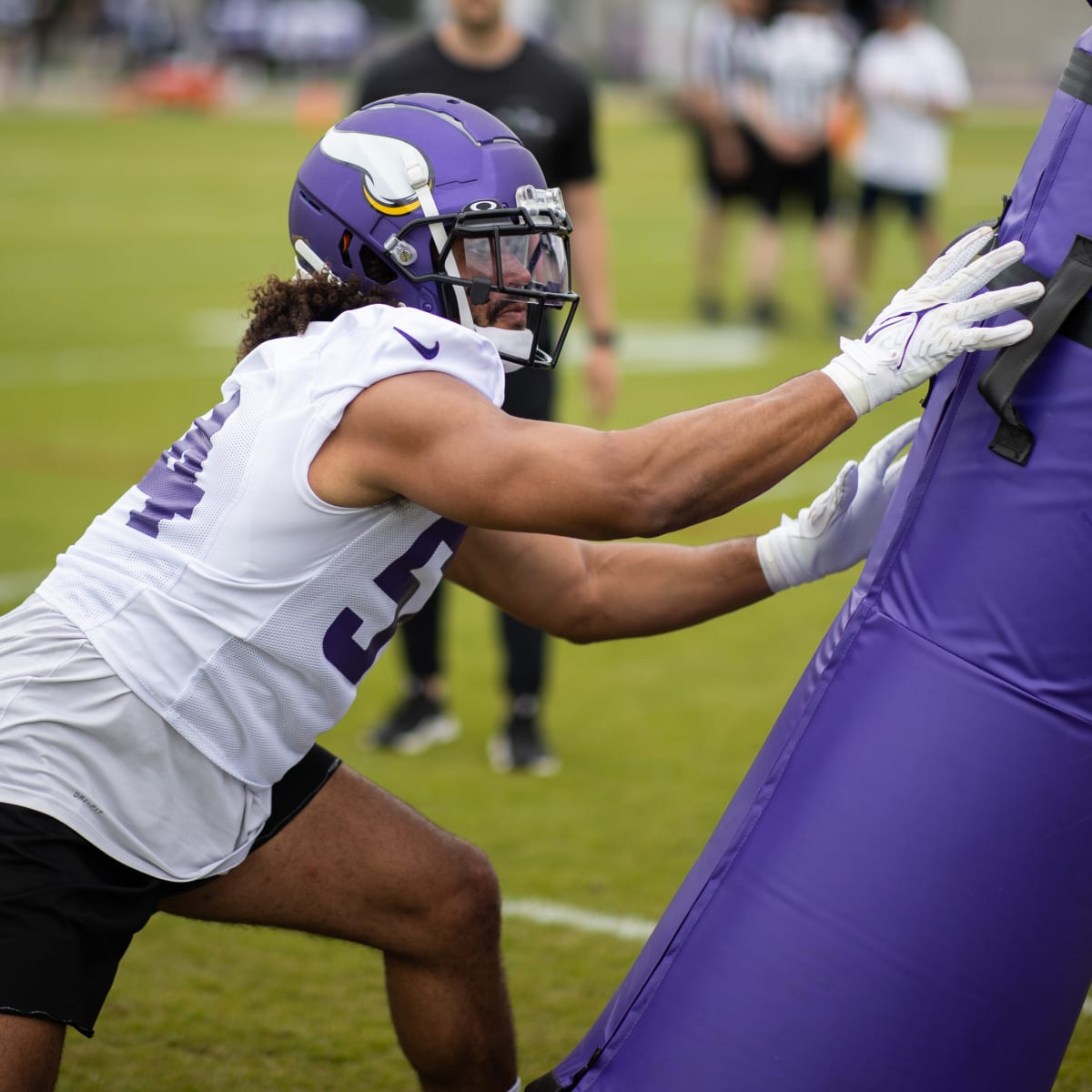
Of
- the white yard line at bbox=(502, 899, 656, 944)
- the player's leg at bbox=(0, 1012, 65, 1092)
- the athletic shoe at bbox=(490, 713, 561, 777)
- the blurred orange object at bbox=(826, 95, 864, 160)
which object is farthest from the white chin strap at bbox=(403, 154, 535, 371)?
the blurred orange object at bbox=(826, 95, 864, 160)

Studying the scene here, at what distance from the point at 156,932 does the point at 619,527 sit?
7.22 ft

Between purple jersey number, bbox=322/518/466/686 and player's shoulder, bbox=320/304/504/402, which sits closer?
player's shoulder, bbox=320/304/504/402

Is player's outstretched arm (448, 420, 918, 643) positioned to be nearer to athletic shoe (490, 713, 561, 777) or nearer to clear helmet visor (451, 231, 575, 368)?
clear helmet visor (451, 231, 575, 368)

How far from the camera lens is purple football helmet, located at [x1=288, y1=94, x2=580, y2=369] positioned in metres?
2.57

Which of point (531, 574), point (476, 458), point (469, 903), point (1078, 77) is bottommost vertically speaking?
point (469, 903)

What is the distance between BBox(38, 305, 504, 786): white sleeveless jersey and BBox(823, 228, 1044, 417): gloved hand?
1.77 feet

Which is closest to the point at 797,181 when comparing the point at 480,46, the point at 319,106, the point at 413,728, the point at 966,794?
the point at 480,46

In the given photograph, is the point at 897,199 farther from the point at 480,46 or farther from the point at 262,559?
the point at 262,559

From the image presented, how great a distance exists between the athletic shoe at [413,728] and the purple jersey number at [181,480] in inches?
105

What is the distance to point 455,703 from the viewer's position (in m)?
5.64

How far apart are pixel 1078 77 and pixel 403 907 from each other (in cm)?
168

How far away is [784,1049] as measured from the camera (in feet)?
7.97

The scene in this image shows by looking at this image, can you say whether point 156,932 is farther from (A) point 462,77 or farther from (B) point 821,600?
(B) point 821,600

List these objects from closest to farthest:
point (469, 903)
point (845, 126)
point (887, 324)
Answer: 1. point (887, 324)
2. point (469, 903)
3. point (845, 126)
